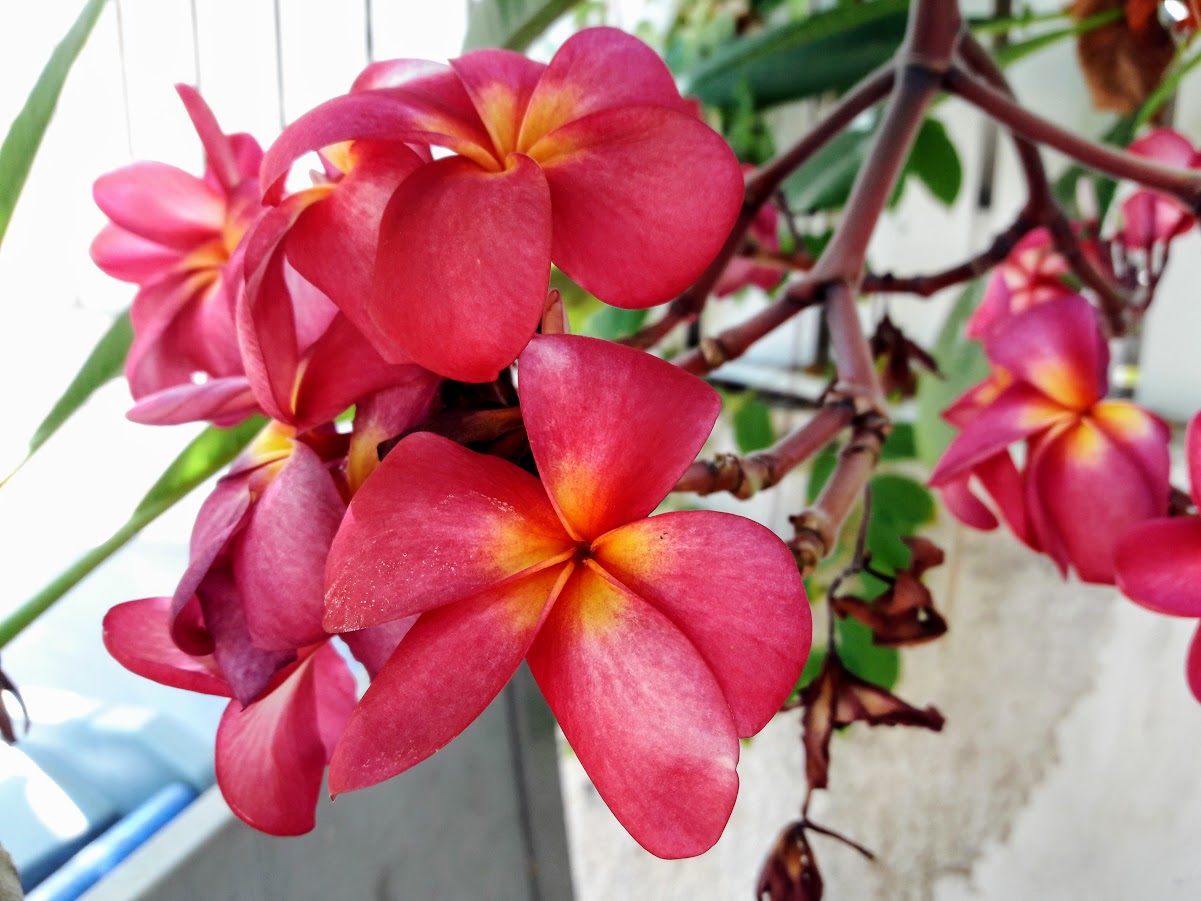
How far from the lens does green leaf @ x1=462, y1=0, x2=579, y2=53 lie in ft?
1.00

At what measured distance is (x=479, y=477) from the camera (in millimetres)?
123

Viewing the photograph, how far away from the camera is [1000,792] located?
27.5 inches

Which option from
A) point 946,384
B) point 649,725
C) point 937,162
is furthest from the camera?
point 937,162

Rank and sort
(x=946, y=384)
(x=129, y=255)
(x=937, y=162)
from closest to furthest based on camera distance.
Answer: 1. (x=129, y=255)
2. (x=946, y=384)
3. (x=937, y=162)

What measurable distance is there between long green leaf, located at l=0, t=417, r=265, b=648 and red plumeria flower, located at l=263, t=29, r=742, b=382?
11 cm

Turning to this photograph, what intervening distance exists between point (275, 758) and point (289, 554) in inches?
2.1

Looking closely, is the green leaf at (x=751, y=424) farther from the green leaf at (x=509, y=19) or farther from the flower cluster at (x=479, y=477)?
the flower cluster at (x=479, y=477)

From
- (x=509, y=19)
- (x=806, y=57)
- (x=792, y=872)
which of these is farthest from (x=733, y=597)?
(x=806, y=57)

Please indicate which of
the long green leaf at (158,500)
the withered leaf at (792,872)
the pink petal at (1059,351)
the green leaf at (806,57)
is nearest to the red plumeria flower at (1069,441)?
the pink petal at (1059,351)

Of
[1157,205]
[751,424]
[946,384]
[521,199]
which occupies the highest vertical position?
[521,199]

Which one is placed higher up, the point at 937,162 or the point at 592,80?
the point at 592,80

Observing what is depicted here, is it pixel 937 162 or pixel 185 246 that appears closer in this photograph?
pixel 185 246

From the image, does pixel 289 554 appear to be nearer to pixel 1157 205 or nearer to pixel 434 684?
pixel 434 684

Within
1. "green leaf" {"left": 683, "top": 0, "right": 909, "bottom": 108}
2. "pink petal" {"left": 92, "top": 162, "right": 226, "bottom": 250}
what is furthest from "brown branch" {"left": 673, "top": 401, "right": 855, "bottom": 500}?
"green leaf" {"left": 683, "top": 0, "right": 909, "bottom": 108}
